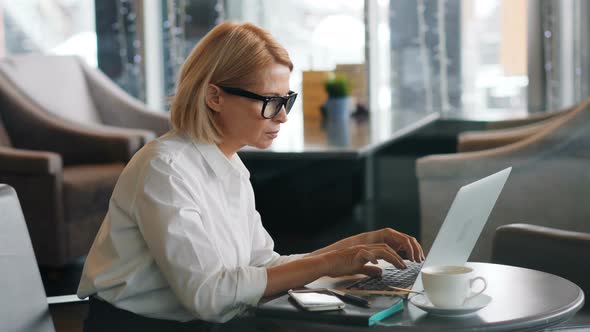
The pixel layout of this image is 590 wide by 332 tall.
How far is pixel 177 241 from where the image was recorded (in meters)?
1.55

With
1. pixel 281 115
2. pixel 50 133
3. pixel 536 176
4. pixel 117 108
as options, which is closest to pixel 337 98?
pixel 117 108

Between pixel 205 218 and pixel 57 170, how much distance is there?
2.64 metres

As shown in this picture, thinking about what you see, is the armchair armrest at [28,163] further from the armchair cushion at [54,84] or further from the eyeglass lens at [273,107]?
the eyeglass lens at [273,107]

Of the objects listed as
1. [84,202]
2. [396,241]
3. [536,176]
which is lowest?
[84,202]

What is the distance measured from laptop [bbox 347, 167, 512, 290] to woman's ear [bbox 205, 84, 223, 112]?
44cm

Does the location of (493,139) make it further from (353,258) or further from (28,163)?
(353,258)

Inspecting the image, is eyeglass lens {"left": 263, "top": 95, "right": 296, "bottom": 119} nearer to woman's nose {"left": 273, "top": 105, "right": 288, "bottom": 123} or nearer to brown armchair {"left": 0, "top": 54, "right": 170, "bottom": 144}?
woman's nose {"left": 273, "top": 105, "right": 288, "bottom": 123}

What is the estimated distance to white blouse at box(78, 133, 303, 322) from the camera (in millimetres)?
1551

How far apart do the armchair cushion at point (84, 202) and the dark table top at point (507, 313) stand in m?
2.74

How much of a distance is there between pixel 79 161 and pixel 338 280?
3.33 meters

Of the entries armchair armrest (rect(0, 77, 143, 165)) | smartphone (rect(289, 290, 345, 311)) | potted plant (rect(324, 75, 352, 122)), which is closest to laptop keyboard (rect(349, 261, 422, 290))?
smartphone (rect(289, 290, 345, 311))

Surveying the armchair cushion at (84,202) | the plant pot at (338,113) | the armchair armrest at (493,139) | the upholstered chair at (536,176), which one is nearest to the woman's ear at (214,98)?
the upholstered chair at (536,176)

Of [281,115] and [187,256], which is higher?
[281,115]

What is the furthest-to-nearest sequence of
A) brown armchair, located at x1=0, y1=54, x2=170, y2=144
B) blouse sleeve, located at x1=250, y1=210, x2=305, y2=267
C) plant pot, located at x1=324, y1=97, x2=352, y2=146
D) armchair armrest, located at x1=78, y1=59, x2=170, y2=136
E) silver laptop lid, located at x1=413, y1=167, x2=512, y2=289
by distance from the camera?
armchair armrest, located at x1=78, y1=59, x2=170, y2=136
brown armchair, located at x1=0, y1=54, x2=170, y2=144
plant pot, located at x1=324, y1=97, x2=352, y2=146
blouse sleeve, located at x1=250, y1=210, x2=305, y2=267
silver laptop lid, located at x1=413, y1=167, x2=512, y2=289
